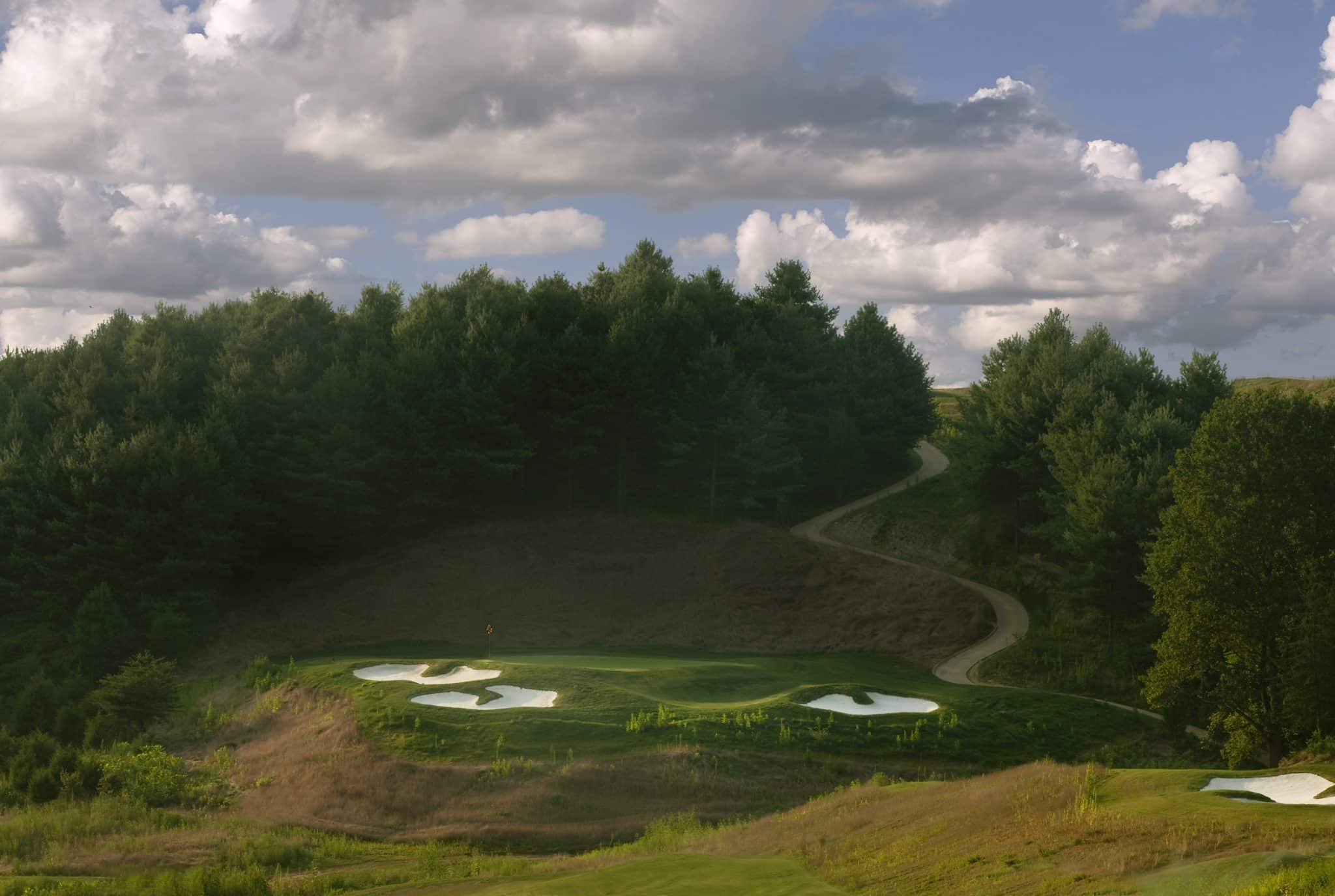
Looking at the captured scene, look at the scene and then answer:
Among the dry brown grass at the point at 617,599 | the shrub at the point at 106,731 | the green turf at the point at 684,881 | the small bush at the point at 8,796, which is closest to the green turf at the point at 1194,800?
the green turf at the point at 684,881

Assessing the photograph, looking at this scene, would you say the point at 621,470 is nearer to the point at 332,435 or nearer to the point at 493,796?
the point at 332,435

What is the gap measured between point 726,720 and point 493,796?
6797mm

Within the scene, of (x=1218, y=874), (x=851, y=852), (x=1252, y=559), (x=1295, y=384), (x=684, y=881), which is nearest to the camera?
(x=1218, y=874)

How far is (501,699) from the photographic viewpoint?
3006 centimetres

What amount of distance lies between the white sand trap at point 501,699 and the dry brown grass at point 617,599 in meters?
11.8

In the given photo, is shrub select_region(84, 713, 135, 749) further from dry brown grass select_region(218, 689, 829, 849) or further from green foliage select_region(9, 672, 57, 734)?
dry brown grass select_region(218, 689, 829, 849)

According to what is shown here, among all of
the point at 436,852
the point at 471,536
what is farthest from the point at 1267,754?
the point at 471,536

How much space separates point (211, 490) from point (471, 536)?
39.9ft

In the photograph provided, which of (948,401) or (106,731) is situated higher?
(948,401)

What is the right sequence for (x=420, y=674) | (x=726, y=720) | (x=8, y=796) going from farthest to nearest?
(x=420, y=674), (x=726, y=720), (x=8, y=796)

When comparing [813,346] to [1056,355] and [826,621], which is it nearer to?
[1056,355]

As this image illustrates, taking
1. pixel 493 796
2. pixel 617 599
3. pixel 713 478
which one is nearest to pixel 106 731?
pixel 493 796

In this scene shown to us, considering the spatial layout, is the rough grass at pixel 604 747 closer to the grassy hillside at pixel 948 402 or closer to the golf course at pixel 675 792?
the golf course at pixel 675 792

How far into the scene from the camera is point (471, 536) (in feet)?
168
